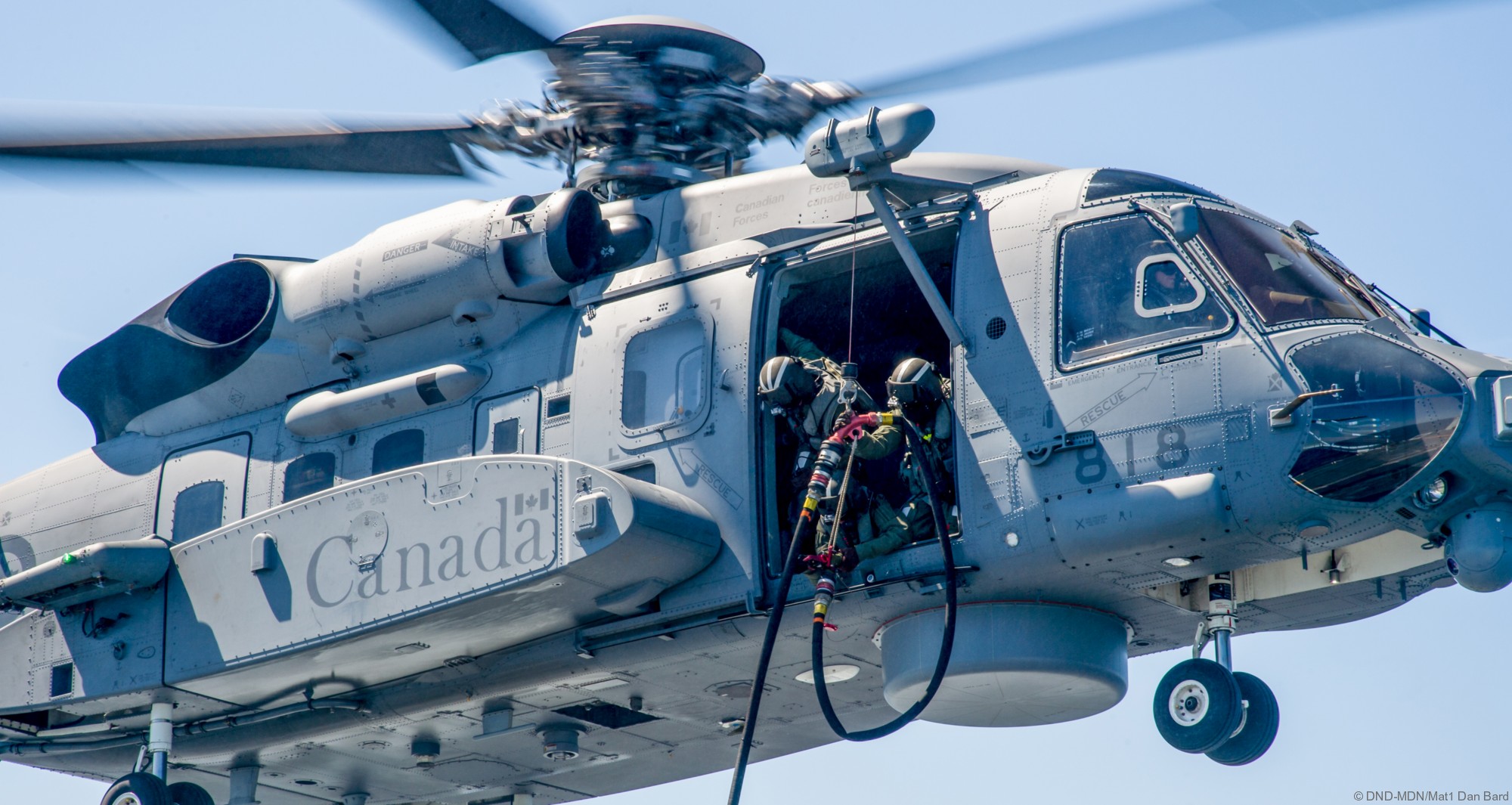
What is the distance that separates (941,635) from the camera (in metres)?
10.6

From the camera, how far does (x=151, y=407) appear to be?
14.1 m

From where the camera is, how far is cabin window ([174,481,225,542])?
523 inches

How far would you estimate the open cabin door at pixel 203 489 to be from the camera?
13.2m

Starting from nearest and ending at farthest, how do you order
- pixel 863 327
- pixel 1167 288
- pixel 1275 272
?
pixel 1167 288
pixel 1275 272
pixel 863 327

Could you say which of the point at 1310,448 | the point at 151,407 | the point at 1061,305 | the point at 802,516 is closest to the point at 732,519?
the point at 802,516

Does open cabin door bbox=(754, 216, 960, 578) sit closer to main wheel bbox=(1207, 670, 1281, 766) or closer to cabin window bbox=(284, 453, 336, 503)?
main wheel bbox=(1207, 670, 1281, 766)

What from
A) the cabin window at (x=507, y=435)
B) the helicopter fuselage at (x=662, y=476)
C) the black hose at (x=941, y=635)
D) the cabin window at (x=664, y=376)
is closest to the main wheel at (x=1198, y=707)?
the helicopter fuselage at (x=662, y=476)

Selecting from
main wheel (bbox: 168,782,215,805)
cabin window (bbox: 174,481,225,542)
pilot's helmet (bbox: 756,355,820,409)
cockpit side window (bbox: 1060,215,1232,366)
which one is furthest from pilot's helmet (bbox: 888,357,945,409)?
main wheel (bbox: 168,782,215,805)

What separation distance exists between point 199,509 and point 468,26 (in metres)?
4.43

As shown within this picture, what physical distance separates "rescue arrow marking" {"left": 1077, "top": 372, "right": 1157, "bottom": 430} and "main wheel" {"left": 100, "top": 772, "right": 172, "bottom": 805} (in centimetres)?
668

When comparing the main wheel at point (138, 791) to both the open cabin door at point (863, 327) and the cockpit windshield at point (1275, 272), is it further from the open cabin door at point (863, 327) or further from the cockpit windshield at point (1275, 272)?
the cockpit windshield at point (1275, 272)

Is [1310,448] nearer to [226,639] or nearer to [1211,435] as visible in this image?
[1211,435]

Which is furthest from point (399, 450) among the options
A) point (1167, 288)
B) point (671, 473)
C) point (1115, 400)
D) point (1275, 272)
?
point (1275, 272)

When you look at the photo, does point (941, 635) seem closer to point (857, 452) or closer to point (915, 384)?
point (857, 452)
